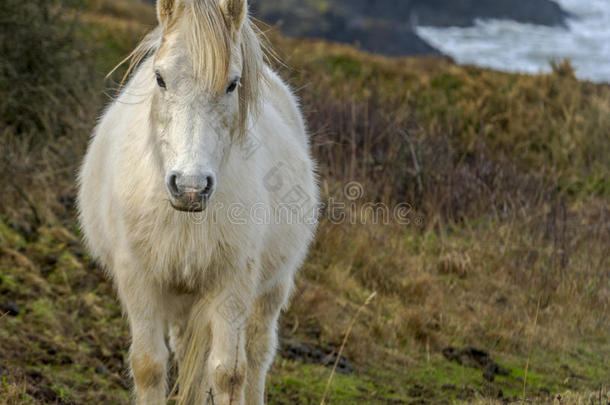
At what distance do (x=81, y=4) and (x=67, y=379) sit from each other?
5671 millimetres

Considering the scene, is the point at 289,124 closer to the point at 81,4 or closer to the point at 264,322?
the point at 264,322

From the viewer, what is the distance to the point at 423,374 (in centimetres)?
484

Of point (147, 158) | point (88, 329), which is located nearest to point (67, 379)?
point (88, 329)

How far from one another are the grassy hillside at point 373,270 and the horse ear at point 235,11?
5.47 feet

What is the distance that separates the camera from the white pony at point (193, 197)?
2.52 m

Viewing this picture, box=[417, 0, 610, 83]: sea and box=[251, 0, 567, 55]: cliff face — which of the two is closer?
box=[251, 0, 567, 55]: cliff face

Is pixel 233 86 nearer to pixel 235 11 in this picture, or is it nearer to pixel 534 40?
pixel 235 11

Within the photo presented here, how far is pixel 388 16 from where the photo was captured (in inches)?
2408

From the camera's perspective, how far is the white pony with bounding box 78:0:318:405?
8.25 feet

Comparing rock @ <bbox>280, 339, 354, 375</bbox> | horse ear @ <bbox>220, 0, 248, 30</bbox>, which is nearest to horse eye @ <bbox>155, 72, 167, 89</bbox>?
horse ear @ <bbox>220, 0, 248, 30</bbox>

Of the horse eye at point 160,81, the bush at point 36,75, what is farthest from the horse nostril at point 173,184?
the bush at point 36,75

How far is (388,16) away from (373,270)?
191 ft

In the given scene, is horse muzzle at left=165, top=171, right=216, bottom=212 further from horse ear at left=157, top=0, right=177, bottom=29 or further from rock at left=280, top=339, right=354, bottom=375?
rock at left=280, top=339, right=354, bottom=375

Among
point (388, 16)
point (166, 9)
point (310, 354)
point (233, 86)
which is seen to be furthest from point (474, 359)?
point (388, 16)
